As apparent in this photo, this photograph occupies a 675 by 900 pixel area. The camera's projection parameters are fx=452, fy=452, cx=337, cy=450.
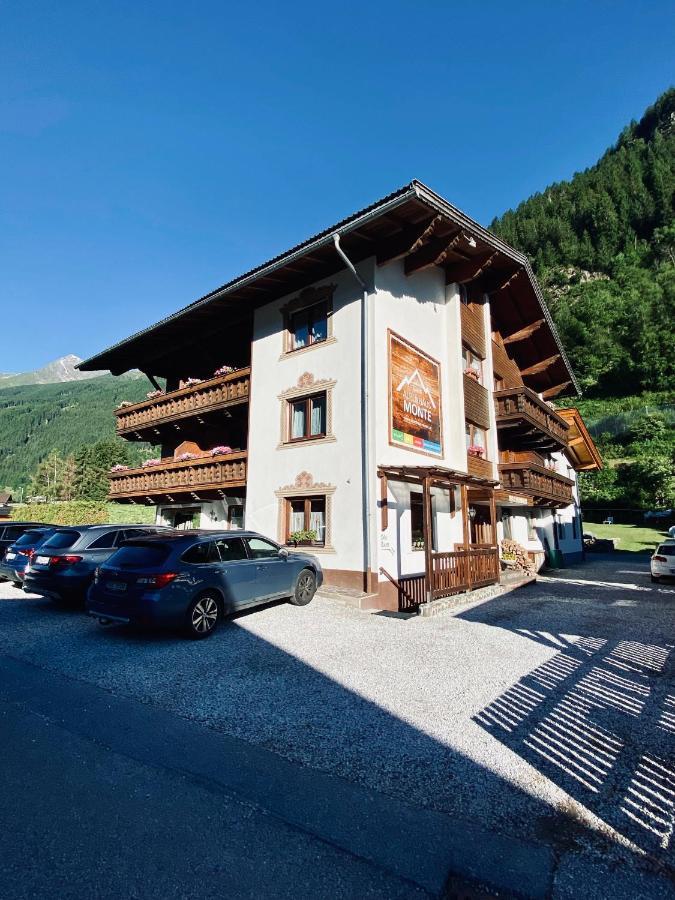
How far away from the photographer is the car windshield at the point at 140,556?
7434 mm

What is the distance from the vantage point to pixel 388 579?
11969 millimetres

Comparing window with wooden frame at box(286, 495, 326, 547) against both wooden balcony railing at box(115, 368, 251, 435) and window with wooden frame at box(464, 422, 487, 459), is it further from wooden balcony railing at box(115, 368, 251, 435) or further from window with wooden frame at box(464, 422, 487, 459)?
window with wooden frame at box(464, 422, 487, 459)

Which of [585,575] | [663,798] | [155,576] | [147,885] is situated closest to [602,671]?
[663,798]

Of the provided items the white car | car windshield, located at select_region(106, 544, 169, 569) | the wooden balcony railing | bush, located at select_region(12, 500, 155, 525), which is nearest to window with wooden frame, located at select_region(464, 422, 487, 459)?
the white car

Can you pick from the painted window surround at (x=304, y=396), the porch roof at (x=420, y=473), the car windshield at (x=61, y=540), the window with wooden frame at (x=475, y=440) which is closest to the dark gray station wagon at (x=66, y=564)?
the car windshield at (x=61, y=540)

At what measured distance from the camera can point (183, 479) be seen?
1712 cm

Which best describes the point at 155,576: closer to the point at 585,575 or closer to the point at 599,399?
the point at 585,575

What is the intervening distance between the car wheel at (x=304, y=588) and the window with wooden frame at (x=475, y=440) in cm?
818

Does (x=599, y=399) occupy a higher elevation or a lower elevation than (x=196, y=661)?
higher

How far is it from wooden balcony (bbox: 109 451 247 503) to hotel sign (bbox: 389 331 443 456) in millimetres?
5615

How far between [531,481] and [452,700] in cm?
1419

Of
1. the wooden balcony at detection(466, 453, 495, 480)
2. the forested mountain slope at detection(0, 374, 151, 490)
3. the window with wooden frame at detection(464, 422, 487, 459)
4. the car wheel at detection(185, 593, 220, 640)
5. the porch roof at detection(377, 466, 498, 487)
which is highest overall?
the forested mountain slope at detection(0, 374, 151, 490)

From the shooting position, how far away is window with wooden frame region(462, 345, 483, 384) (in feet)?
57.2

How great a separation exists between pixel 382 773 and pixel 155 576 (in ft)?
15.9
